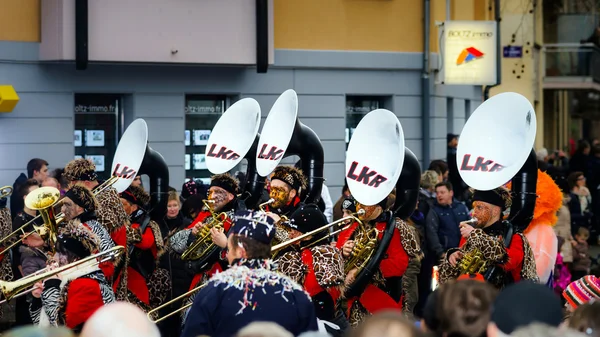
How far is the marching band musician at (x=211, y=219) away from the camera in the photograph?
9.95 m

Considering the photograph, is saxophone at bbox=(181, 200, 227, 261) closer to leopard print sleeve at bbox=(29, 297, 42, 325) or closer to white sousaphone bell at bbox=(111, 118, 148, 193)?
white sousaphone bell at bbox=(111, 118, 148, 193)

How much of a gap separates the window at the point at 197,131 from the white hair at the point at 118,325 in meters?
12.7

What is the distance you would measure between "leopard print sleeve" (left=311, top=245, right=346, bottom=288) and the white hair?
3.78 meters

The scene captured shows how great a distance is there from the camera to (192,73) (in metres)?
17.2

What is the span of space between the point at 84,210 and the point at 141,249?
137cm

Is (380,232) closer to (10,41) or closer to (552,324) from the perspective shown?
(552,324)

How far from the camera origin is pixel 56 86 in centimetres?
1598

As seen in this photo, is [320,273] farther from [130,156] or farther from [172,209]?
[172,209]

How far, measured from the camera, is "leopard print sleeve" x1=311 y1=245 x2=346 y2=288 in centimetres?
830

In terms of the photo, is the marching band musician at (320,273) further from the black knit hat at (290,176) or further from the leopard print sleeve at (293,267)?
the black knit hat at (290,176)

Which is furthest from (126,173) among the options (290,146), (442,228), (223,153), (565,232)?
(565,232)

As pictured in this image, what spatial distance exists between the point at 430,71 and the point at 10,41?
7189 millimetres

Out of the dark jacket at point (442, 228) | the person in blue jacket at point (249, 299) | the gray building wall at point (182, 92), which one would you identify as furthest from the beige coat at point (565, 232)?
the person in blue jacket at point (249, 299)

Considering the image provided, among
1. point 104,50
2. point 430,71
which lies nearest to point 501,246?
point 104,50
